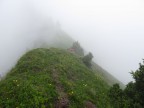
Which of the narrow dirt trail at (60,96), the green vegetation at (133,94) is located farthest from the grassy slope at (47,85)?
the green vegetation at (133,94)

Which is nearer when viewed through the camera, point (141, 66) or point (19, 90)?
point (19, 90)

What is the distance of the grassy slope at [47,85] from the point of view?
2723 cm

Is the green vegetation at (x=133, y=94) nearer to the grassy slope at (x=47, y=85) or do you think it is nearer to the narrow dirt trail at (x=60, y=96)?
the grassy slope at (x=47, y=85)

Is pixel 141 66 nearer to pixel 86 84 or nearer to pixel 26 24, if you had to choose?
pixel 86 84


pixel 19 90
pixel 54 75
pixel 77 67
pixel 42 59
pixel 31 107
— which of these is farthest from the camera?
pixel 77 67

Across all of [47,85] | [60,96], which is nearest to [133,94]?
[60,96]

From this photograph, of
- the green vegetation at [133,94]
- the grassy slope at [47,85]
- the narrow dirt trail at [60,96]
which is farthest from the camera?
the green vegetation at [133,94]

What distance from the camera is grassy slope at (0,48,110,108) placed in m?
27.2

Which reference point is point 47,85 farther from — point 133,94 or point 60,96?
point 133,94

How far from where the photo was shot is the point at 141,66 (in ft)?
101

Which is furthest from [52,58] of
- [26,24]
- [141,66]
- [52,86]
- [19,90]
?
[26,24]

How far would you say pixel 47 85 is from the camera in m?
30.5

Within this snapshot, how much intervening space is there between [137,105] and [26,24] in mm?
177496

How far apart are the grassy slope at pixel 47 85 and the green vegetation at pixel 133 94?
166 cm
